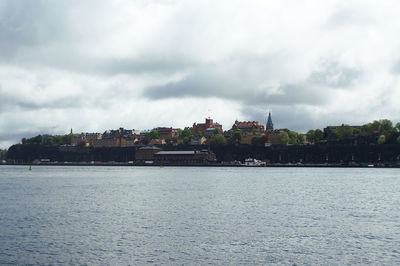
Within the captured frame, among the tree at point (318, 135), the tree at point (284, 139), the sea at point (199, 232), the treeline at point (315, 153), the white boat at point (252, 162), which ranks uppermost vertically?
the tree at point (318, 135)

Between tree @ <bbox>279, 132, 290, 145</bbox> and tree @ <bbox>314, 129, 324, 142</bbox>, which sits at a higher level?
tree @ <bbox>314, 129, 324, 142</bbox>

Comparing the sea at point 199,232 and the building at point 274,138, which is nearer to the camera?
the sea at point 199,232

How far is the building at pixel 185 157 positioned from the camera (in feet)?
615

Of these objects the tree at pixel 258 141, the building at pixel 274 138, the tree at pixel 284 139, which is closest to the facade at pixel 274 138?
the building at pixel 274 138

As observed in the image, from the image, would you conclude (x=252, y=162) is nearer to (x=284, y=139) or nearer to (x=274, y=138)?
(x=284, y=139)

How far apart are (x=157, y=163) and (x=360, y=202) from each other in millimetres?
152211

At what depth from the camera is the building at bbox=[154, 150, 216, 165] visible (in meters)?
188

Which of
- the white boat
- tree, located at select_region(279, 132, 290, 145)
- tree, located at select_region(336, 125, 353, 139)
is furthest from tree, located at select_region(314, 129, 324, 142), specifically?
the white boat

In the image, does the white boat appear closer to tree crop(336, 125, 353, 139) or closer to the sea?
tree crop(336, 125, 353, 139)

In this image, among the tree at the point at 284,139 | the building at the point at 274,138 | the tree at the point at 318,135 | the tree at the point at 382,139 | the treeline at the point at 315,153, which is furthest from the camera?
the building at the point at 274,138

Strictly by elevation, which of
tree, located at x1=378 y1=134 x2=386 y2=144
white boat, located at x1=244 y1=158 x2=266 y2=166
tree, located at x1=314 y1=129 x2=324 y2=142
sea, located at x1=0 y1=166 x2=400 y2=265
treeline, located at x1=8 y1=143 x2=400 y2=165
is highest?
tree, located at x1=314 y1=129 x2=324 y2=142

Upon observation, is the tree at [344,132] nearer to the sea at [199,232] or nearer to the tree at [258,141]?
the tree at [258,141]

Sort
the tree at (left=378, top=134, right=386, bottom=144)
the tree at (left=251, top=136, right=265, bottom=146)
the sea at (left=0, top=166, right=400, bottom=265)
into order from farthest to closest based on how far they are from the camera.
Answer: the tree at (left=251, top=136, right=265, bottom=146), the tree at (left=378, top=134, right=386, bottom=144), the sea at (left=0, top=166, right=400, bottom=265)

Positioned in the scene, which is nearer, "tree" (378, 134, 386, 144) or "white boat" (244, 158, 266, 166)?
"tree" (378, 134, 386, 144)
